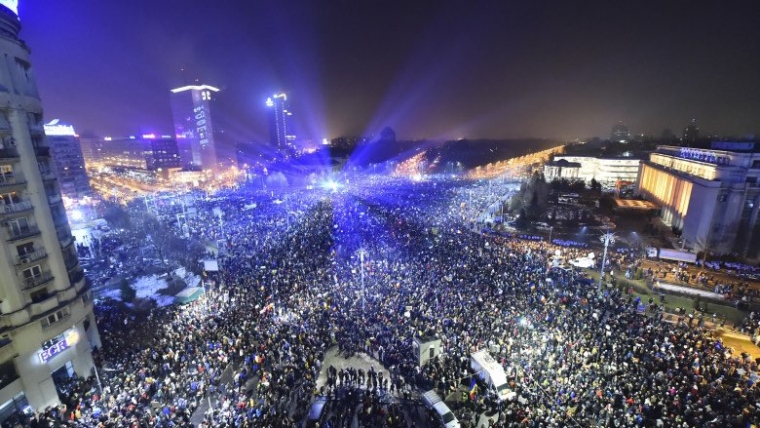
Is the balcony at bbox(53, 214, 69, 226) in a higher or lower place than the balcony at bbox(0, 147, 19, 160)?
lower

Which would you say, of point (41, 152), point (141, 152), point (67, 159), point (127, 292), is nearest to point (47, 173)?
point (41, 152)

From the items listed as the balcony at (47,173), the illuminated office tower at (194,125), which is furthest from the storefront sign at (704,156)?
the illuminated office tower at (194,125)

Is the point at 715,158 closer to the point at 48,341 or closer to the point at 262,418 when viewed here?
the point at 262,418

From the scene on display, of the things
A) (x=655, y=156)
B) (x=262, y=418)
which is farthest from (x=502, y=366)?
(x=655, y=156)

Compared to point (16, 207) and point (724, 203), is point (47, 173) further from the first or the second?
point (724, 203)

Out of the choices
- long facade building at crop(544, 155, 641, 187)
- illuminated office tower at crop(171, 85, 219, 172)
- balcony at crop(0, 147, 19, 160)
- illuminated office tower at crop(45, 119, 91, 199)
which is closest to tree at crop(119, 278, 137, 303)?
balcony at crop(0, 147, 19, 160)

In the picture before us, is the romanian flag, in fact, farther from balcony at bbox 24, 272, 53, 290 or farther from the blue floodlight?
the blue floodlight

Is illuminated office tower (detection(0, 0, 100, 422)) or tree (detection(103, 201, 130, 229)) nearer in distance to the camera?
illuminated office tower (detection(0, 0, 100, 422))

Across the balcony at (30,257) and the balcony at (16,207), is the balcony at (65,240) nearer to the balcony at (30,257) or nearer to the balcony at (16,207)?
the balcony at (30,257)
